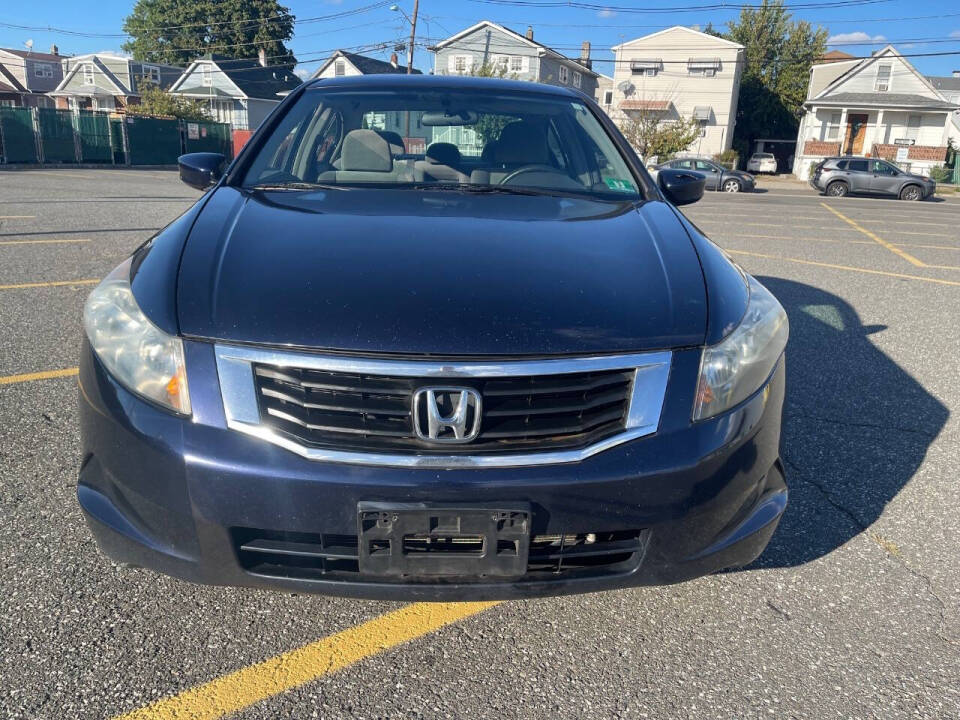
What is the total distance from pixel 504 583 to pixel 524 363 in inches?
21.3

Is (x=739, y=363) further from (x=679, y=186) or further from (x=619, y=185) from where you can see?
(x=679, y=186)

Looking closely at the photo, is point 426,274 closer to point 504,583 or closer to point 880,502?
point 504,583

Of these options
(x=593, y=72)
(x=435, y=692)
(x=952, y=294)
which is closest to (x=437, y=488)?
→ (x=435, y=692)

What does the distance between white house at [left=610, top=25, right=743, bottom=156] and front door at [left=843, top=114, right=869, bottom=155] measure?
7.39 meters

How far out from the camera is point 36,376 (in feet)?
13.4

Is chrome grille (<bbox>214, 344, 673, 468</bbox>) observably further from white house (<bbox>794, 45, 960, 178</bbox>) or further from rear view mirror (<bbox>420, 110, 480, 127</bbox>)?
white house (<bbox>794, 45, 960, 178</bbox>)

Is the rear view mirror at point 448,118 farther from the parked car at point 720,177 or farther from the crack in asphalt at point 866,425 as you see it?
the parked car at point 720,177

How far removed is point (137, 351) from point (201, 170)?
1684mm

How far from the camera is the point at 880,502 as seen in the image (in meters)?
3.08

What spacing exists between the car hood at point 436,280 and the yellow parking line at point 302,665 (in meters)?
0.87

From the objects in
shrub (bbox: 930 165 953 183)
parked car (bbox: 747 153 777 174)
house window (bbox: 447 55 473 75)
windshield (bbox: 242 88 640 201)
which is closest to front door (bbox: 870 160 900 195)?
shrub (bbox: 930 165 953 183)

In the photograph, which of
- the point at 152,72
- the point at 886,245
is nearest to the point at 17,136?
the point at 886,245

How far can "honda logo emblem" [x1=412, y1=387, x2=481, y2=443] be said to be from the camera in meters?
1.81

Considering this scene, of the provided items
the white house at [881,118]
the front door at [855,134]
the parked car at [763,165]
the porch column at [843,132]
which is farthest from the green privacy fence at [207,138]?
the front door at [855,134]
